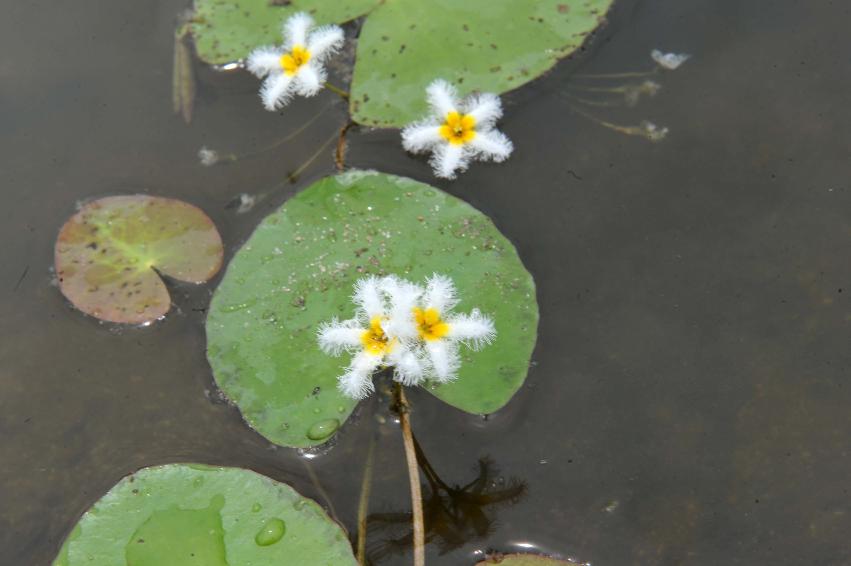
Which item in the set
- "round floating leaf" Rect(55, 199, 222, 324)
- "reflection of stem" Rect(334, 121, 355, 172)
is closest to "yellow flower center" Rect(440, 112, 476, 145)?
"reflection of stem" Rect(334, 121, 355, 172)

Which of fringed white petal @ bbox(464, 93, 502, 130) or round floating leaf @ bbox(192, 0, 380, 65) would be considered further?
round floating leaf @ bbox(192, 0, 380, 65)

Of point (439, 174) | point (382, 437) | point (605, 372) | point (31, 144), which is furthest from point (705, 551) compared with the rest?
point (31, 144)

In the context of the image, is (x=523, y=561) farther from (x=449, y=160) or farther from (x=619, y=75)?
(x=619, y=75)

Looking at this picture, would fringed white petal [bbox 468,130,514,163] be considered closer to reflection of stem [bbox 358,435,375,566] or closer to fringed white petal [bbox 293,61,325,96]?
fringed white petal [bbox 293,61,325,96]

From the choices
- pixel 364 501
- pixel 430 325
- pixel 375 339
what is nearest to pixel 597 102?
pixel 430 325

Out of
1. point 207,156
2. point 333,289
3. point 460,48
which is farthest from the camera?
point 207,156

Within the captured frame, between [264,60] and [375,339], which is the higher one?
[264,60]
